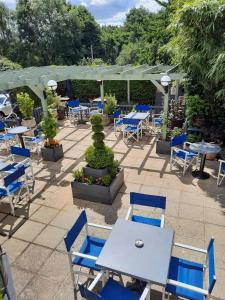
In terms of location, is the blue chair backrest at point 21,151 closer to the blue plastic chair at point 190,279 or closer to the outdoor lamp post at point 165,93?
the outdoor lamp post at point 165,93

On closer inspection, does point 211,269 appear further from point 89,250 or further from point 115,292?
point 89,250

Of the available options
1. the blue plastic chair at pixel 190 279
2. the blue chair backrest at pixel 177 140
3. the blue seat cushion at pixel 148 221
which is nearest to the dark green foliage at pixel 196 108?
the blue chair backrest at pixel 177 140

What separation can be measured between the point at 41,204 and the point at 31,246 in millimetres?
1319

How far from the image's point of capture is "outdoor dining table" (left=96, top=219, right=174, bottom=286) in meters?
2.78

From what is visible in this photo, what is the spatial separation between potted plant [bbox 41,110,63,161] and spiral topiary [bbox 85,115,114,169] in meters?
2.37

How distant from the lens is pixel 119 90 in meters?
16.4

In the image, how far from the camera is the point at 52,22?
2764cm

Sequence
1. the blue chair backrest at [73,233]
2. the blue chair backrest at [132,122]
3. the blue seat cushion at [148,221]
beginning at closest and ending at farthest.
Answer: the blue chair backrest at [73,233] → the blue seat cushion at [148,221] → the blue chair backrest at [132,122]

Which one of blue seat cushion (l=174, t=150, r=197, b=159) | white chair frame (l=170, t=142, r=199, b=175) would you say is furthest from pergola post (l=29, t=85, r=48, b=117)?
blue seat cushion (l=174, t=150, r=197, b=159)

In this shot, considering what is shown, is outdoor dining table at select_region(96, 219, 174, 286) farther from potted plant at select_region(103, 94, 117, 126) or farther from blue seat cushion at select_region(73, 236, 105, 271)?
potted plant at select_region(103, 94, 117, 126)

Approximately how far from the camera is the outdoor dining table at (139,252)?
2.78 meters

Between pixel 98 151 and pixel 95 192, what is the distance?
952 millimetres

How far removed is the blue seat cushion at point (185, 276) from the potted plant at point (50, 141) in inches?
211

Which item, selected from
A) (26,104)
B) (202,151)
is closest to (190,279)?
(202,151)
